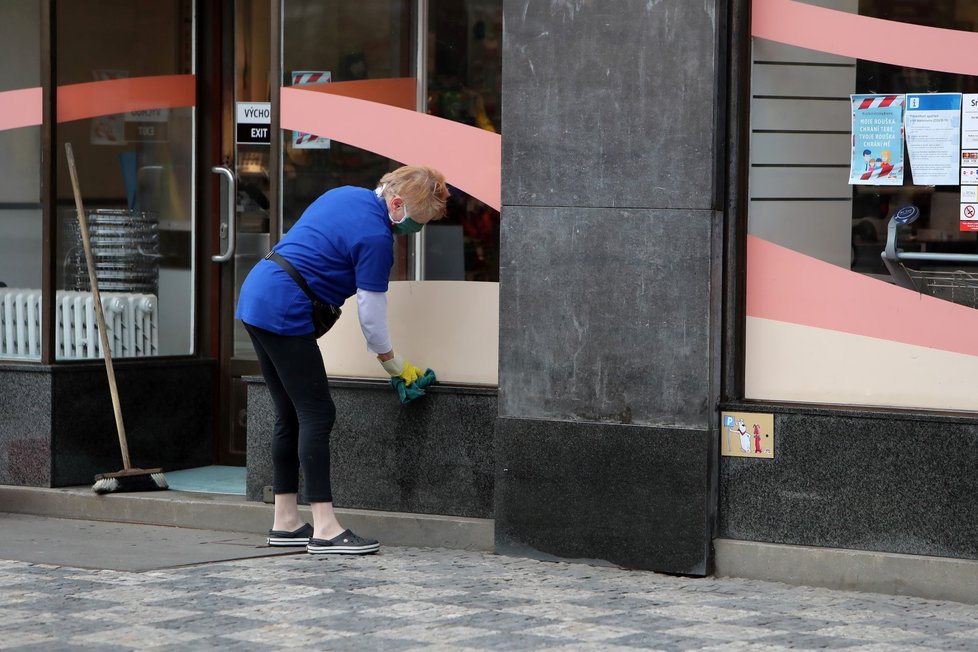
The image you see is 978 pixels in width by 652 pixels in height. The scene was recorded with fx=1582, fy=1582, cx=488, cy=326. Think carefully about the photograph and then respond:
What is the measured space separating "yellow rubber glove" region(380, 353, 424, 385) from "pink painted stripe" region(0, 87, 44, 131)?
2.49m

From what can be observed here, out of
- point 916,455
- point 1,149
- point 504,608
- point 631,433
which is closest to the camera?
point 504,608

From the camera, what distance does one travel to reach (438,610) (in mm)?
5375

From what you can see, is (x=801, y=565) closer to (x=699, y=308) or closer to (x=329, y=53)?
(x=699, y=308)

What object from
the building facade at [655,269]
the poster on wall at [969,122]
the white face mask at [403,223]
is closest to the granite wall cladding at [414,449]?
the building facade at [655,269]

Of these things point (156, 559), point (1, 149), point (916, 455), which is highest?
point (1, 149)

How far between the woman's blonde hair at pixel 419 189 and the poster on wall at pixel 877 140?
165 cm

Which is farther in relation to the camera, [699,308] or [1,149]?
[1,149]

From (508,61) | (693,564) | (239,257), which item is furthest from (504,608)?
(239,257)

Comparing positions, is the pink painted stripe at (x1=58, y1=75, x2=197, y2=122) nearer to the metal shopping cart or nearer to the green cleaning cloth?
the green cleaning cloth

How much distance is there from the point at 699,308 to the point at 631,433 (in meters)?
0.57

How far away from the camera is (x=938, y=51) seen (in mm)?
5883

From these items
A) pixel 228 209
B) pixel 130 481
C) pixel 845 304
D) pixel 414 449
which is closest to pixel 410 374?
pixel 414 449

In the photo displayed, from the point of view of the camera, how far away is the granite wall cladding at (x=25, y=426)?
777cm

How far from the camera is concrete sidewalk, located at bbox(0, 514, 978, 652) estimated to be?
16.2ft
